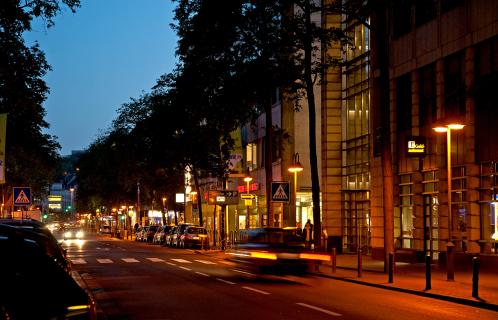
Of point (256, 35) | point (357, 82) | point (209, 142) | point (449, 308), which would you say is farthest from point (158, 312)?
point (209, 142)

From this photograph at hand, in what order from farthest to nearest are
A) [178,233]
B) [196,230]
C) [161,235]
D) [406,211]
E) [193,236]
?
[161,235] → [178,233] → [196,230] → [193,236] → [406,211]

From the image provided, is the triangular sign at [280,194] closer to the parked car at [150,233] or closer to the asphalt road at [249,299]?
the asphalt road at [249,299]

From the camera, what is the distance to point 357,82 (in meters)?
41.8

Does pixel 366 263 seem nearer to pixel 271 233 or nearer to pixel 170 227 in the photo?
pixel 271 233

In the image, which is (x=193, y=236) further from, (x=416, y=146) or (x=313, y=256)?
(x=313, y=256)

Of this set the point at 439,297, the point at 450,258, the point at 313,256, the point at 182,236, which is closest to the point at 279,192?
the point at 313,256

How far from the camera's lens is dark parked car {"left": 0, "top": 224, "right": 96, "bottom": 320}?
22.8 ft

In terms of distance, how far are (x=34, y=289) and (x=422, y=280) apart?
64.0 ft

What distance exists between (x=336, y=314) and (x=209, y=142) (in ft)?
138

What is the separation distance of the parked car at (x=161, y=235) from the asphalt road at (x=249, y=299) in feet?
130

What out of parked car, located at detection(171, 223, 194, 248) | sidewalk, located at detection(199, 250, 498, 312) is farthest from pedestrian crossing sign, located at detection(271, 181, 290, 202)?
parked car, located at detection(171, 223, 194, 248)

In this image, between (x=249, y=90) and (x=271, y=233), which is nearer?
(x=271, y=233)

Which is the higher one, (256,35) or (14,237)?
(256,35)

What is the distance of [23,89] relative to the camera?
114 ft
